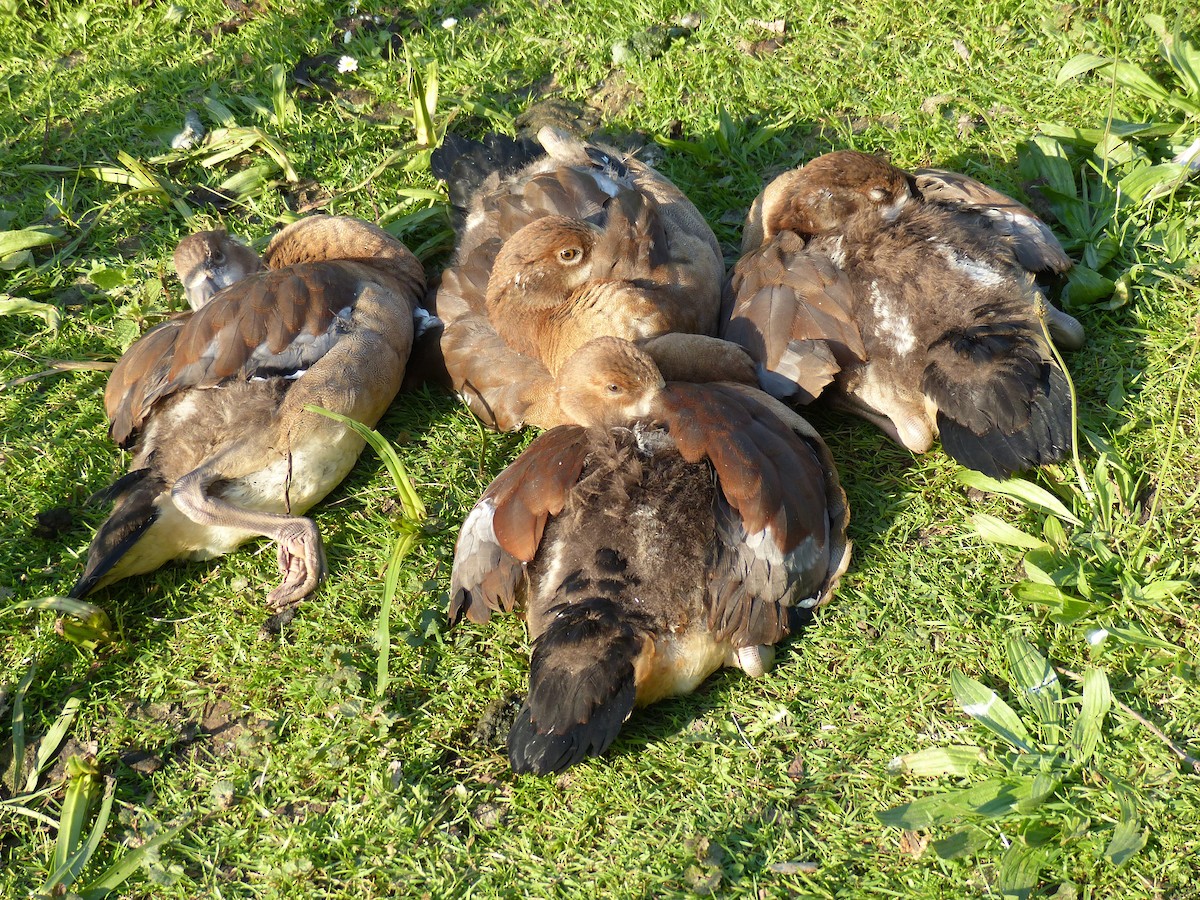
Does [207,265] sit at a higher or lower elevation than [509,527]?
higher

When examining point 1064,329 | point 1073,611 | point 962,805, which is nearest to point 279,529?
point 962,805

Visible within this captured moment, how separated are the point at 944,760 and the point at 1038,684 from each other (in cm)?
43

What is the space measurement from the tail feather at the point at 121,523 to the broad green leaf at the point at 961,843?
10.7 feet

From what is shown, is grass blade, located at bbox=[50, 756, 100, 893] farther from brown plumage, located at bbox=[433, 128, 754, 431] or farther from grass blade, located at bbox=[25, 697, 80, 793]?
brown plumage, located at bbox=[433, 128, 754, 431]

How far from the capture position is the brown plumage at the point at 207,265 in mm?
5312

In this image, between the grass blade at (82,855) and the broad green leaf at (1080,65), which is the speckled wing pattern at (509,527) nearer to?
the grass blade at (82,855)

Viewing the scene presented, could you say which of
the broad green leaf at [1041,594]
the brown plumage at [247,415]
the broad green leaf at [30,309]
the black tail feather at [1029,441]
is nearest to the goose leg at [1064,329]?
the black tail feather at [1029,441]

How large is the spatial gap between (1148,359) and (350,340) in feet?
11.6

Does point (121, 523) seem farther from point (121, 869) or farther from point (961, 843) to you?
point (961, 843)

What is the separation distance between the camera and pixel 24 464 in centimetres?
500

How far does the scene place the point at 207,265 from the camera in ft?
17.5

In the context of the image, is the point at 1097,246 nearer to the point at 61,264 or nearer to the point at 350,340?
the point at 350,340

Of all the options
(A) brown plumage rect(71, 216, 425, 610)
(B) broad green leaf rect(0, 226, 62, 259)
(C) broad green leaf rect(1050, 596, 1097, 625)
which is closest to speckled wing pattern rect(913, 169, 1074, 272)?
(C) broad green leaf rect(1050, 596, 1097, 625)

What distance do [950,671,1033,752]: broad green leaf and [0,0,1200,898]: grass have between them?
0.09 feet
